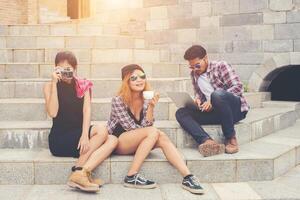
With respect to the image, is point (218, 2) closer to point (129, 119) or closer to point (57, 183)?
point (129, 119)

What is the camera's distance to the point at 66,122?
4562 mm

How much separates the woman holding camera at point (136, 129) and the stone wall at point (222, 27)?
430 centimetres

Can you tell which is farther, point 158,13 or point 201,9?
point 158,13

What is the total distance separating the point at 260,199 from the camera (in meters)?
4.04

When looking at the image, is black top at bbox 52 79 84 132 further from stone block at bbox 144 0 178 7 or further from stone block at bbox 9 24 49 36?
stone block at bbox 144 0 178 7

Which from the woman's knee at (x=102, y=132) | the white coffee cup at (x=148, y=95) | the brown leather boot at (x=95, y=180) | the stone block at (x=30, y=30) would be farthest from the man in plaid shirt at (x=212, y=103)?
the stone block at (x=30, y=30)

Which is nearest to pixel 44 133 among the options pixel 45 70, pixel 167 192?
pixel 167 192

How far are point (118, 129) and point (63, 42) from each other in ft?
14.0

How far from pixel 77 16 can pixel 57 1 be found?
274 cm

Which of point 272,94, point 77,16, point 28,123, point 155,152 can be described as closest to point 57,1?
point 77,16

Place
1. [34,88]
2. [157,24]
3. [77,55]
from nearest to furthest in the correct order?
1. [34,88]
2. [77,55]
3. [157,24]

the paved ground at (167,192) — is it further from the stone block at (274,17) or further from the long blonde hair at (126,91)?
the stone block at (274,17)

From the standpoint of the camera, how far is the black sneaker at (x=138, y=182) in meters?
A: 4.29

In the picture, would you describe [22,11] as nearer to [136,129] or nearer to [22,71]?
[22,71]
